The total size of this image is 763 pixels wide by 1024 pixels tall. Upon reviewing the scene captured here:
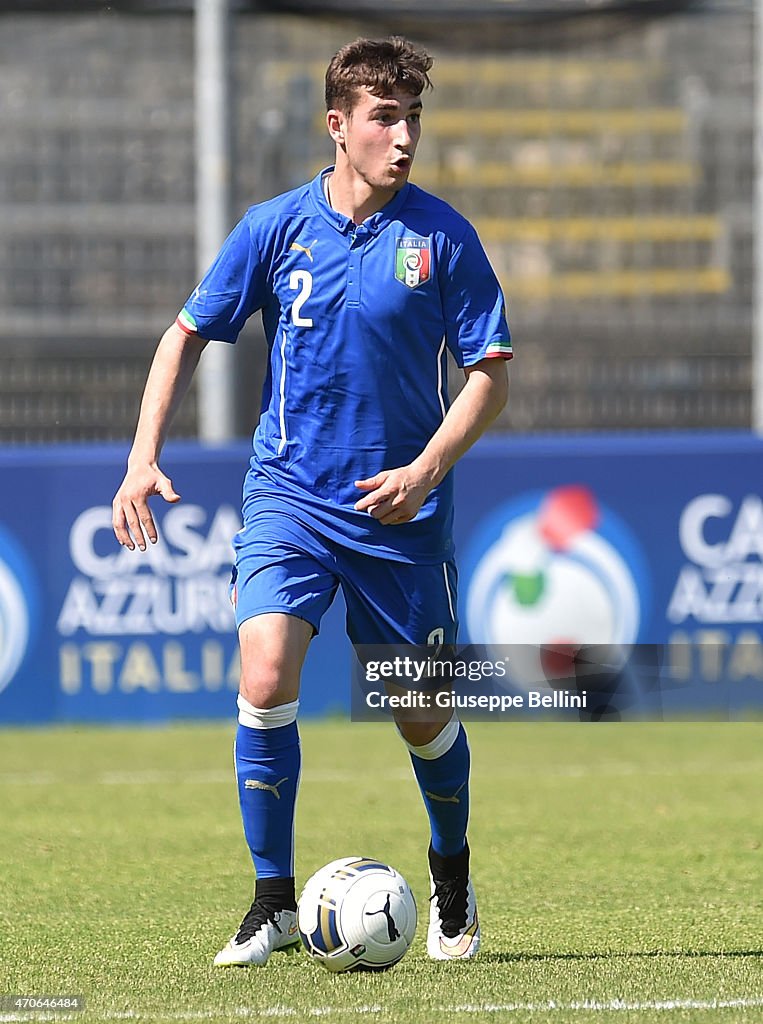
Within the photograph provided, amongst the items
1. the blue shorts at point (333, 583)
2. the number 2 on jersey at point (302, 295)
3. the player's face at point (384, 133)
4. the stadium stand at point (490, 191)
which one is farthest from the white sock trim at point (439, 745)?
the stadium stand at point (490, 191)

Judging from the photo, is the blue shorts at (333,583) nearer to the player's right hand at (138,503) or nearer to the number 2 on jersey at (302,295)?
the player's right hand at (138,503)

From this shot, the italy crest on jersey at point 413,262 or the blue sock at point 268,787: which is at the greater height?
the italy crest on jersey at point 413,262

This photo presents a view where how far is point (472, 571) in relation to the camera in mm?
9422

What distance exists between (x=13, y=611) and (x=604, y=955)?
5.59 m

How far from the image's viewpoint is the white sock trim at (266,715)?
13.6 ft

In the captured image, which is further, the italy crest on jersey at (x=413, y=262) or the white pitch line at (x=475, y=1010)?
the italy crest on jersey at (x=413, y=262)

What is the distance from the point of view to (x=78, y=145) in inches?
469

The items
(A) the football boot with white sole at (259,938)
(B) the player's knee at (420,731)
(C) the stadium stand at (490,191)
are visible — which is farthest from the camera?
(C) the stadium stand at (490,191)

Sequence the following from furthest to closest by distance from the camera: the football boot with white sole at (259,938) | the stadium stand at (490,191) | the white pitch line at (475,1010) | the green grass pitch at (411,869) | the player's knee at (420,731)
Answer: the stadium stand at (490,191) < the player's knee at (420,731) < the football boot with white sole at (259,938) < the green grass pitch at (411,869) < the white pitch line at (475,1010)

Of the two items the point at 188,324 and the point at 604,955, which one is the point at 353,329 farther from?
the point at 604,955

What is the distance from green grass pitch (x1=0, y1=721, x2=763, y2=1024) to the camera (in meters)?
3.82

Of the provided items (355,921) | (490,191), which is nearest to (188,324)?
(355,921)

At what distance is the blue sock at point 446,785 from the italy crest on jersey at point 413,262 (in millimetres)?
1067

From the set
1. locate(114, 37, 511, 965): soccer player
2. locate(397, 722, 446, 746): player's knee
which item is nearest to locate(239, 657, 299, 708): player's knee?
locate(114, 37, 511, 965): soccer player
